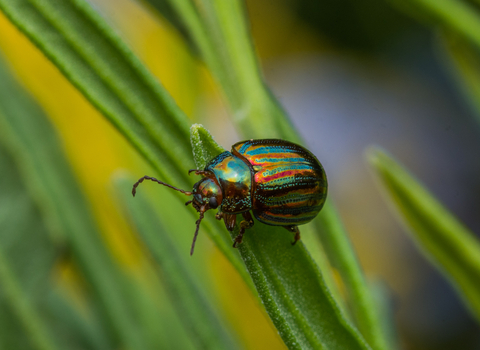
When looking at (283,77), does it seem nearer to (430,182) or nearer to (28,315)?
(430,182)

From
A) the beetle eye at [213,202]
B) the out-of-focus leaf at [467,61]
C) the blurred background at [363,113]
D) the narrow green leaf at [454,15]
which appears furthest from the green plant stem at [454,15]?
the blurred background at [363,113]

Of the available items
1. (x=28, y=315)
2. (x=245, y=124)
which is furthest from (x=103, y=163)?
(x=245, y=124)

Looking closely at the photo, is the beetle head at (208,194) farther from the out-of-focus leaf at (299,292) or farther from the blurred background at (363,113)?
the blurred background at (363,113)

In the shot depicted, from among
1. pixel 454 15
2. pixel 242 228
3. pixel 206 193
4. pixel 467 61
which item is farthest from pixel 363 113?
pixel 242 228

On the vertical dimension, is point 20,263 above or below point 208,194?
above

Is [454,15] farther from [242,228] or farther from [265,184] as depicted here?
[242,228]

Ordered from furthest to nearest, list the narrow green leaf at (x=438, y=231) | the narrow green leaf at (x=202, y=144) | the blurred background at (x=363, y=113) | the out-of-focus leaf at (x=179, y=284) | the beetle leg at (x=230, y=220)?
the blurred background at (x=363, y=113) → the out-of-focus leaf at (x=179, y=284) → the narrow green leaf at (x=438, y=231) → the beetle leg at (x=230, y=220) → the narrow green leaf at (x=202, y=144)
